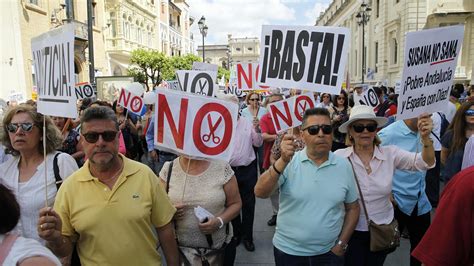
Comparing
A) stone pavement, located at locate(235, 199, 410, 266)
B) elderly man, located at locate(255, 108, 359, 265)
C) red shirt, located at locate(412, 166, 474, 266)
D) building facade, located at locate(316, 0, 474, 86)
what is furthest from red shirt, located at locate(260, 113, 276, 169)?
building facade, located at locate(316, 0, 474, 86)

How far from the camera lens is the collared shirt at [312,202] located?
2.63 m

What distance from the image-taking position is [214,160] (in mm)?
2805

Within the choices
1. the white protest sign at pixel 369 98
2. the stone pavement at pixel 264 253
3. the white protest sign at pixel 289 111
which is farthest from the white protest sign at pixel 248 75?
the white protest sign at pixel 289 111

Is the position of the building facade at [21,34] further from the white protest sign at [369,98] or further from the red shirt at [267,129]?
the red shirt at [267,129]

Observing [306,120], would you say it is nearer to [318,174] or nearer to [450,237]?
[318,174]

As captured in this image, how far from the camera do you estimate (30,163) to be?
284 centimetres

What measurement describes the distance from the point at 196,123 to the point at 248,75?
16.4 feet

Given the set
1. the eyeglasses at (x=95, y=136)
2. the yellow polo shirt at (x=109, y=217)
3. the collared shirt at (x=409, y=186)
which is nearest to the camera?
the yellow polo shirt at (x=109, y=217)

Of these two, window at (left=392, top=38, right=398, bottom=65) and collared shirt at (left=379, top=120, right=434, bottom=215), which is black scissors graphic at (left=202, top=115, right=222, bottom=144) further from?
window at (left=392, top=38, right=398, bottom=65)

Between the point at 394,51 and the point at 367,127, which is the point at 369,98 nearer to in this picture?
the point at 367,127

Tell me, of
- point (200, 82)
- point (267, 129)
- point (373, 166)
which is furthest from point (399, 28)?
point (373, 166)

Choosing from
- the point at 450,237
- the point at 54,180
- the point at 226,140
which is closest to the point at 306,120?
the point at 226,140

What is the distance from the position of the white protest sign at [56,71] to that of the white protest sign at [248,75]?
5162 mm

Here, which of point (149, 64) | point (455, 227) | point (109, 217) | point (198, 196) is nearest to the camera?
point (455, 227)
